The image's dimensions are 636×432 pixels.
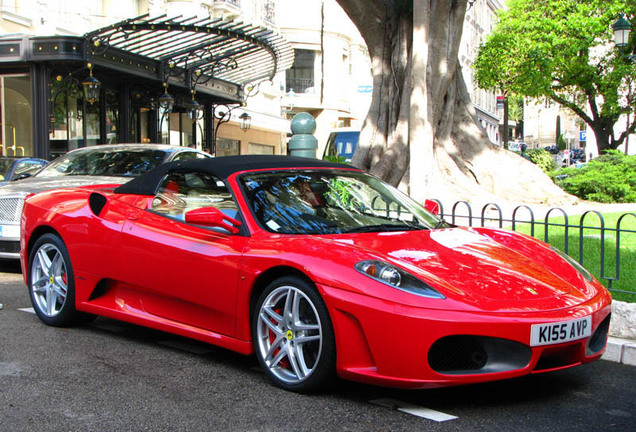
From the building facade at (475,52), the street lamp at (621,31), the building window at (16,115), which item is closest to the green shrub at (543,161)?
the street lamp at (621,31)

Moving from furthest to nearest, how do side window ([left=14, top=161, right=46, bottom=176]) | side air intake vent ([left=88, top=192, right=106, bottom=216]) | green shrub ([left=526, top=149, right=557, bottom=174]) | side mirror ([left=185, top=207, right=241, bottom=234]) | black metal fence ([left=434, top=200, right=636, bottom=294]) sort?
green shrub ([left=526, top=149, right=557, bottom=174]) < side window ([left=14, top=161, right=46, bottom=176]) < black metal fence ([left=434, top=200, right=636, bottom=294]) < side air intake vent ([left=88, top=192, right=106, bottom=216]) < side mirror ([left=185, top=207, right=241, bottom=234])

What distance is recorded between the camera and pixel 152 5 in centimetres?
2944

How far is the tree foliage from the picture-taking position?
34906 millimetres

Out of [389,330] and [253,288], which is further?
[253,288]

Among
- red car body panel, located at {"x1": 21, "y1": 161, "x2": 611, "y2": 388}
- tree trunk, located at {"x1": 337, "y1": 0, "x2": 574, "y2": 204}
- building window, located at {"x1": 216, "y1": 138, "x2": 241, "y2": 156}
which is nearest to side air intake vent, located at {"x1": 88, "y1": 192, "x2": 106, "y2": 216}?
red car body panel, located at {"x1": 21, "y1": 161, "x2": 611, "y2": 388}

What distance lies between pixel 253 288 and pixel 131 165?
5.88 metres

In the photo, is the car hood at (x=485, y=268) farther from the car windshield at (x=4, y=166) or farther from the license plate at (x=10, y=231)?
the car windshield at (x=4, y=166)

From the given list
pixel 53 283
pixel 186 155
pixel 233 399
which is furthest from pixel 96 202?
pixel 186 155

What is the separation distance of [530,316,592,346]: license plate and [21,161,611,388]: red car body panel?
1.4 inches

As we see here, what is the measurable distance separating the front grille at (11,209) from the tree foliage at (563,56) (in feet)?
100

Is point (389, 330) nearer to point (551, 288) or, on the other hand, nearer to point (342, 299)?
point (342, 299)

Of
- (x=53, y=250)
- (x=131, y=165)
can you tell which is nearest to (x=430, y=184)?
(x=131, y=165)

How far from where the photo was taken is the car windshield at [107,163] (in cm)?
990

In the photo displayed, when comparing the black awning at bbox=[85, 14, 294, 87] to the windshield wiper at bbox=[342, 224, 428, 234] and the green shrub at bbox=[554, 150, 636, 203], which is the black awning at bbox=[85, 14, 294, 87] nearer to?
the green shrub at bbox=[554, 150, 636, 203]
